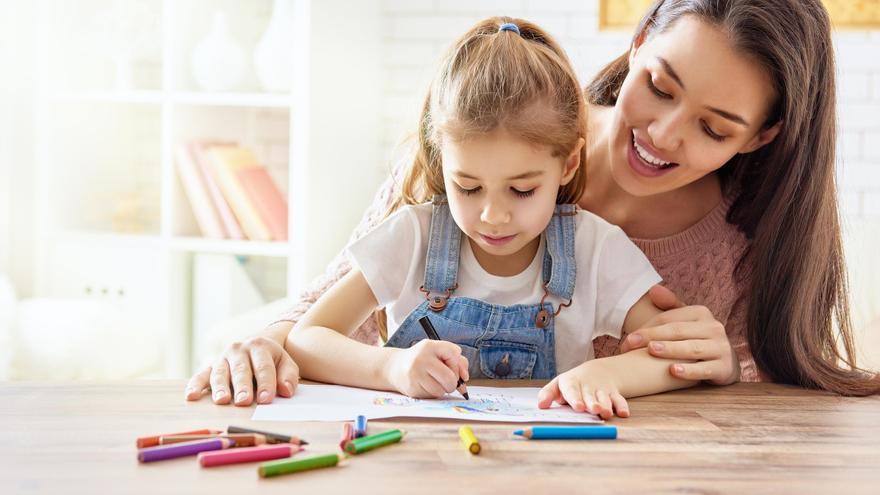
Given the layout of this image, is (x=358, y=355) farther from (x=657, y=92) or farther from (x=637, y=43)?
(x=637, y=43)

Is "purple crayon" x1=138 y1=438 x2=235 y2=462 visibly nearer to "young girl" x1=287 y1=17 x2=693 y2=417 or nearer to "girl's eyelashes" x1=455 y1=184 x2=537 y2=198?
"young girl" x1=287 y1=17 x2=693 y2=417

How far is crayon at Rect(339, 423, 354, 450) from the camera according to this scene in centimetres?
100

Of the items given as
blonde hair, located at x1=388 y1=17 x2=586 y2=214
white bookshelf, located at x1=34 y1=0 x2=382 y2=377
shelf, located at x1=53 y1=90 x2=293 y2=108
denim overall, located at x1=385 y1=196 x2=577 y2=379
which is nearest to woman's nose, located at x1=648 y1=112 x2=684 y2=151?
blonde hair, located at x1=388 y1=17 x2=586 y2=214

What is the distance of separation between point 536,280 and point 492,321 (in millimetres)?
111

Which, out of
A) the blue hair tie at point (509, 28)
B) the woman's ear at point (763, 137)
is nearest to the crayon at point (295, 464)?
the blue hair tie at point (509, 28)

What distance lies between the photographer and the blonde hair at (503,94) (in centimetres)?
141

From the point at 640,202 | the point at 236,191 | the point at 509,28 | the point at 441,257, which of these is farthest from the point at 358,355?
the point at 236,191

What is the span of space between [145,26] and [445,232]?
2.23 meters

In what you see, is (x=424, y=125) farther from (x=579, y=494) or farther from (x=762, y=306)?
(x=579, y=494)

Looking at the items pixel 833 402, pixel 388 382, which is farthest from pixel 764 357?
pixel 388 382

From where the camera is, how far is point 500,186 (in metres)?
1.40

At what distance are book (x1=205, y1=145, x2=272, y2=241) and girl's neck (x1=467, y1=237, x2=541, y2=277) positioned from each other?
1741mm

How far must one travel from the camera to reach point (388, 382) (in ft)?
4.27

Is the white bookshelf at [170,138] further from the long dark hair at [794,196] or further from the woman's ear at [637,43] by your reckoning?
the long dark hair at [794,196]
